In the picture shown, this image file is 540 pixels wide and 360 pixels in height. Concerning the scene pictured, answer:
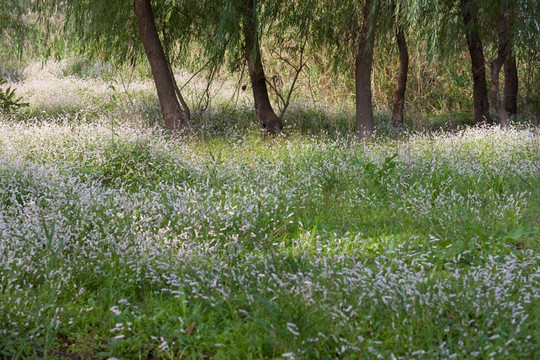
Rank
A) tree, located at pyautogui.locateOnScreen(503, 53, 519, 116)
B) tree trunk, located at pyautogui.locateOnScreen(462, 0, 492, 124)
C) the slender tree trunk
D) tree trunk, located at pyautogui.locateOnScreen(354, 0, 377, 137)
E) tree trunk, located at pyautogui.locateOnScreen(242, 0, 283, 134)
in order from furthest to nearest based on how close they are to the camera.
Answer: tree, located at pyautogui.locateOnScreen(503, 53, 519, 116) → tree trunk, located at pyautogui.locateOnScreen(462, 0, 492, 124) → tree trunk, located at pyautogui.locateOnScreen(242, 0, 283, 134) → the slender tree trunk → tree trunk, located at pyautogui.locateOnScreen(354, 0, 377, 137)

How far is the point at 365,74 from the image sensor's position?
10141 mm

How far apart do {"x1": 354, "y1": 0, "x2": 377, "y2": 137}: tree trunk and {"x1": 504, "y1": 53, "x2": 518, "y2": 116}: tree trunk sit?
5567 millimetres

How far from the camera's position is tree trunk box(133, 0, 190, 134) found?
9.71 meters

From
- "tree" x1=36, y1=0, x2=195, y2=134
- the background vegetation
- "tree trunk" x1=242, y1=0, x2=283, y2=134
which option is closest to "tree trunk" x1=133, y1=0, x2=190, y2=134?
"tree" x1=36, y1=0, x2=195, y2=134

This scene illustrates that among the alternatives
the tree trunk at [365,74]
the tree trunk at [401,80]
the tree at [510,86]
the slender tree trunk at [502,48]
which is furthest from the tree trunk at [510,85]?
the tree trunk at [365,74]

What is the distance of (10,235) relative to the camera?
13.2 feet

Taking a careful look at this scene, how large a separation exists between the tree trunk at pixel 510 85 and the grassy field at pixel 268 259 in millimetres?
7000

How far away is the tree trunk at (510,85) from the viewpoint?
45.5 ft

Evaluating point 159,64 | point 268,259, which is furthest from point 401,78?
point 268,259

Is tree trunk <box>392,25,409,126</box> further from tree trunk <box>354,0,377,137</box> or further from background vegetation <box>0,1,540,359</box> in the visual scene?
background vegetation <box>0,1,540,359</box>

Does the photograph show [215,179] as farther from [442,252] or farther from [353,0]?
[353,0]

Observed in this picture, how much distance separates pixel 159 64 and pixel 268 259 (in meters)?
6.93

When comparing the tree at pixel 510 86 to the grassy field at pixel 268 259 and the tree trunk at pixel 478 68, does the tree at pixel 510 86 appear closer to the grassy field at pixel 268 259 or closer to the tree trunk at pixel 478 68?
the tree trunk at pixel 478 68

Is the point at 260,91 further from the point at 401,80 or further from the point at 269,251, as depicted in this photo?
the point at 269,251
